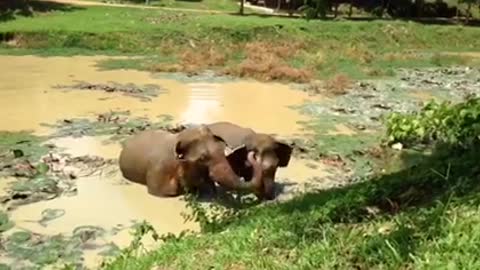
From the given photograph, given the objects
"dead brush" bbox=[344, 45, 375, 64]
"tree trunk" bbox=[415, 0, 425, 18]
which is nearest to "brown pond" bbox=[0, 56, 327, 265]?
"dead brush" bbox=[344, 45, 375, 64]

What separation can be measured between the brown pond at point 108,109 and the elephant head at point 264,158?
889 millimetres

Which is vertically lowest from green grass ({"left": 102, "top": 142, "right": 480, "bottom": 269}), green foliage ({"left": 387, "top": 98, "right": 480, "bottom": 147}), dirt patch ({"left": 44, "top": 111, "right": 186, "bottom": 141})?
dirt patch ({"left": 44, "top": 111, "right": 186, "bottom": 141})

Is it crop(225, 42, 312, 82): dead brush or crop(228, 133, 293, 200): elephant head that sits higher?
crop(228, 133, 293, 200): elephant head

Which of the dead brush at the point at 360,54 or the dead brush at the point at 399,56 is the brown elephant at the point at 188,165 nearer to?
the dead brush at the point at 360,54

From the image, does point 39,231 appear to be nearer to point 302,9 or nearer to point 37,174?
point 37,174

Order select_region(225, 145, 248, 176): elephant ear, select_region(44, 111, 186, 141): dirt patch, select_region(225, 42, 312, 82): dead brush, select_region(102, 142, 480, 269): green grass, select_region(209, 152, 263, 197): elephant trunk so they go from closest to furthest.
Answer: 1. select_region(102, 142, 480, 269): green grass
2. select_region(209, 152, 263, 197): elephant trunk
3. select_region(225, 145, 248, 176): elephant ear
4. select_region(44, 111, 186, 141): dirt patch
5. select_region(225, 42, 312, 82): dead brush

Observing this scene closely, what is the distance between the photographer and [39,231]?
822 cm

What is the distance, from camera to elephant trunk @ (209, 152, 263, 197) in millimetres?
9211

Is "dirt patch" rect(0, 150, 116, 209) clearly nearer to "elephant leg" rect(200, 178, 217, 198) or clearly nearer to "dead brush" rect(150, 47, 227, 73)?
"elephant leg" rect(200, 178, 217, 198)

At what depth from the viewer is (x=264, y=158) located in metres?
9.68

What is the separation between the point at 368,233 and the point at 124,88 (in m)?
14.1

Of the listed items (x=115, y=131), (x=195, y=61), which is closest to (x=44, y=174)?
(x=115, y=131)

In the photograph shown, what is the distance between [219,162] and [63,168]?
2738 millimetres

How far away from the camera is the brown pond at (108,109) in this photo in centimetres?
880
